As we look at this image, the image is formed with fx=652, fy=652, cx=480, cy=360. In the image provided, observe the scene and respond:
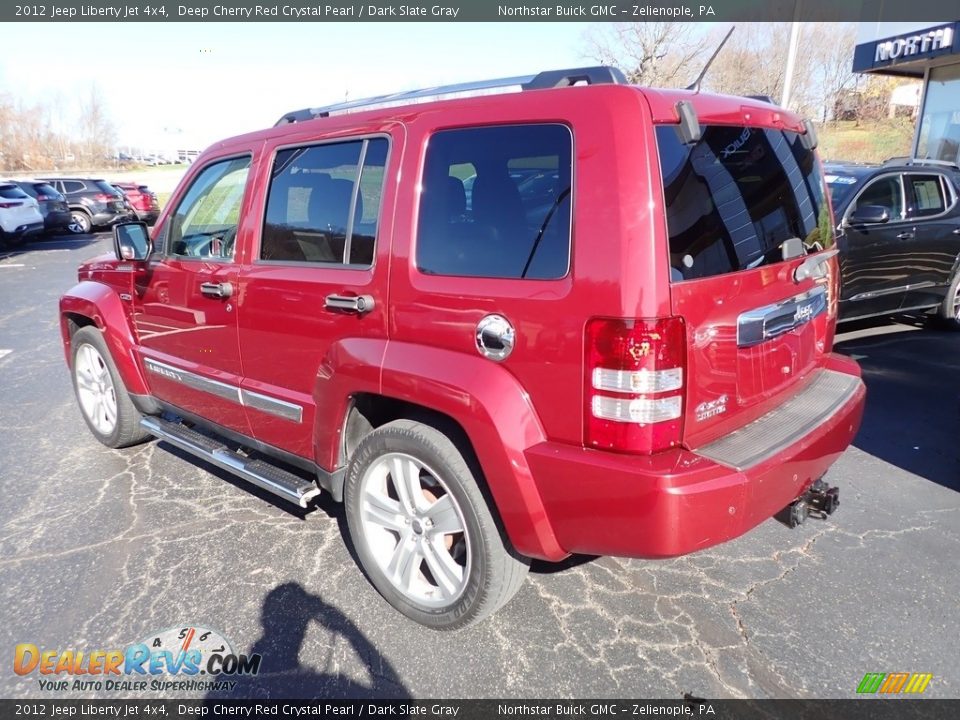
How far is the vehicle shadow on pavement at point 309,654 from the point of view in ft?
7.79

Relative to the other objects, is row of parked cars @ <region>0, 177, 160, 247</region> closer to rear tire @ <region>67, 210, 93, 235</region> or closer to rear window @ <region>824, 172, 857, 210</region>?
rear tire @ <region>67, 210, 93, 235</region>

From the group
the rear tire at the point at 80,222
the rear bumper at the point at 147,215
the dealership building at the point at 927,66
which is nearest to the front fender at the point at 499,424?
the dealership building at the point at 927,66

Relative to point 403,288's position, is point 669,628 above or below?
below

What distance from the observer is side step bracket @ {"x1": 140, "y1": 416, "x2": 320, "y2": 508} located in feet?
9.78

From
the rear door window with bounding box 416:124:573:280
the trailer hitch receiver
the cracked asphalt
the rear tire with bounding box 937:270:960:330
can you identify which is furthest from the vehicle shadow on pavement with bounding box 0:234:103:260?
the rear tire with bounding box 937:270:960:330

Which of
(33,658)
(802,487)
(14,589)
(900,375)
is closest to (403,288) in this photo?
(802,487)

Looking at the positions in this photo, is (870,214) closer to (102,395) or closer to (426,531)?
(426,531)

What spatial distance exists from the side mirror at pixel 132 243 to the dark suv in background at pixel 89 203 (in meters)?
18.6

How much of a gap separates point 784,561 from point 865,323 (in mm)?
5851

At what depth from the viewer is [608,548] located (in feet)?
7.14

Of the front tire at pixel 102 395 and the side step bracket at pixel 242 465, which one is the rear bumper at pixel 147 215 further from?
the side step bracket at pixel 242 465

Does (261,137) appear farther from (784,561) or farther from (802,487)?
(784,561)

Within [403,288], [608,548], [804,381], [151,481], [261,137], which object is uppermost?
[261,137]

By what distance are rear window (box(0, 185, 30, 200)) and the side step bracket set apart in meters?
16.0
